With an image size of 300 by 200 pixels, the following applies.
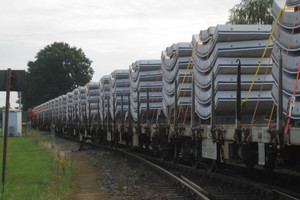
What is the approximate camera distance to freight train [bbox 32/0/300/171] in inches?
309

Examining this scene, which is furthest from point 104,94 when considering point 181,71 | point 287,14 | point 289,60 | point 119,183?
point 289,60

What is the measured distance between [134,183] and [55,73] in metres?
82.9

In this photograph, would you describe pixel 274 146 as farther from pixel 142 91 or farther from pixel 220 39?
pixel 142 91

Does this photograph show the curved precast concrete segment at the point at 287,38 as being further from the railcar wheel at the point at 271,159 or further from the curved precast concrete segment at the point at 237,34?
the curved precast concrete segment at the point at 237,34

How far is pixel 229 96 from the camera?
11078 millimetres

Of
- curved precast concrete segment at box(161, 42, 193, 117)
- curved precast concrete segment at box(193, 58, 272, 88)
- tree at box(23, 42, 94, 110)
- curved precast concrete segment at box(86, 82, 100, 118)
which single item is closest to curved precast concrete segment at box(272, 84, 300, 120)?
curved precast concrete segment at box(193, 58, 272, 88)

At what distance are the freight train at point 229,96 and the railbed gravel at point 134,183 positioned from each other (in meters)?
1.08

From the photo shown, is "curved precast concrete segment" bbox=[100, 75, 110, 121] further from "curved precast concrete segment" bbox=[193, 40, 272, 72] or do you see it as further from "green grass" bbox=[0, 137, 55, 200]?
"curved precast concrete segment" bbox=[193, 40, 272, 72]

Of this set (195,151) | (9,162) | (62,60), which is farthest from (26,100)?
(195,151)

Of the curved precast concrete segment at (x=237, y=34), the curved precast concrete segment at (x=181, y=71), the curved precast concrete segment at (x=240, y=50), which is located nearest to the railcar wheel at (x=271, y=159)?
the curved precast concrete segment at (x=240, y=50)

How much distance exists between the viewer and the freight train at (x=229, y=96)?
784 centimetres

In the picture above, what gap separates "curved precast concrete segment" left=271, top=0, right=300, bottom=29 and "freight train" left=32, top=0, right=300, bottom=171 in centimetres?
1

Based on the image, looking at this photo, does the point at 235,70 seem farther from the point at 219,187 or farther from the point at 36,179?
the point at 36,179

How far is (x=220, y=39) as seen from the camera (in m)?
11.1
